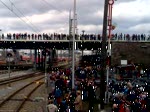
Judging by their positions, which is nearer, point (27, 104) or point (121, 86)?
point (121, 86)

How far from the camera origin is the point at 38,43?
241 ft

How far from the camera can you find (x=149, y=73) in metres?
31.6

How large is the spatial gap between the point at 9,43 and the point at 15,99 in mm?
44773

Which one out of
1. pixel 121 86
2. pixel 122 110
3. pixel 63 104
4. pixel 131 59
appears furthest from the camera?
pixel 131 59

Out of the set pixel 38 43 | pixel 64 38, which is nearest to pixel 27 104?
pixel 64 38

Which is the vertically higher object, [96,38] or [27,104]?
[96,38]

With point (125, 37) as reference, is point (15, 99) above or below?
below

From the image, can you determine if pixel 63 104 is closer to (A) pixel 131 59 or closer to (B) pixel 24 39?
(A) pixel 131 59

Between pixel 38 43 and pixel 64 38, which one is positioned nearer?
pixel 64 38

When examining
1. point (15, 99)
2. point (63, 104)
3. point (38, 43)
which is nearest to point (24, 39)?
point (38, 43)

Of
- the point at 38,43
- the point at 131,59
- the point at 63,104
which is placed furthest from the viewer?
the point at 38,43

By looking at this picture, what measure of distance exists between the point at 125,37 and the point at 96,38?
268 inches

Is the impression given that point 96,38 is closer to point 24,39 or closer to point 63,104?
point 24,39

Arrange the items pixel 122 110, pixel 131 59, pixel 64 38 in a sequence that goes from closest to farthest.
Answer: pixel 122 110
pixel 131 59
pixel 64 38
